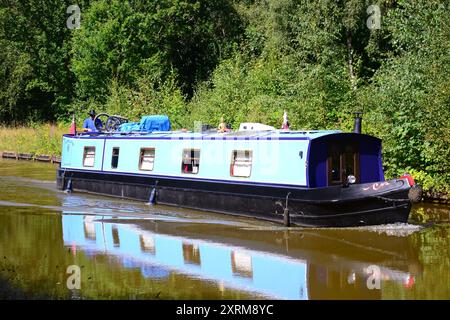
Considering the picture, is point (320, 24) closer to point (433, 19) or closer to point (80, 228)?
point (433, 19)

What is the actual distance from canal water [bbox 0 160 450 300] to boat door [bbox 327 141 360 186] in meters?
1.27

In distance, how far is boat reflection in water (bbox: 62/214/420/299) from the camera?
10.5 metres

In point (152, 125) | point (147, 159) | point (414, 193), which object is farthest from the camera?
point (152, 125)

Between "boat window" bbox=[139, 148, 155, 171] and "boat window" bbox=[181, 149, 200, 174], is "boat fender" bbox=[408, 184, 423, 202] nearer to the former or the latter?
"boat window" bbox=[181, 149, 200, 174]

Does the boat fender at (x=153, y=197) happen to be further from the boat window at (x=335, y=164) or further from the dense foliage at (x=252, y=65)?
the dense foliage at (x=252, y=65)

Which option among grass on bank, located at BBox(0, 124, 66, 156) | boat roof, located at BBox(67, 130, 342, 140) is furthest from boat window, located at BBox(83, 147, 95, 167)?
grass on bank, located at BBox(0, 124, 66, 156)

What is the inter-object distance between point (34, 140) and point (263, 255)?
27640mm

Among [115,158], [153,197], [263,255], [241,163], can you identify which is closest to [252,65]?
[115,158]

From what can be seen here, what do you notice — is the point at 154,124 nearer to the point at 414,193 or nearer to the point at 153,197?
the point at 153,197

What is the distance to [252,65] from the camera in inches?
1449

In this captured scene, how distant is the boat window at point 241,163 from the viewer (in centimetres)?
1664

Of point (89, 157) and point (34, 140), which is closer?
point (89, 157)

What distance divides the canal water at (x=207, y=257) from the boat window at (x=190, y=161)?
1.13 m

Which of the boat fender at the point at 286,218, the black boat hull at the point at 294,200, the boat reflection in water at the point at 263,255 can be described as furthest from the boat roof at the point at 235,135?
the boat reflection in water at the point at 263,255
